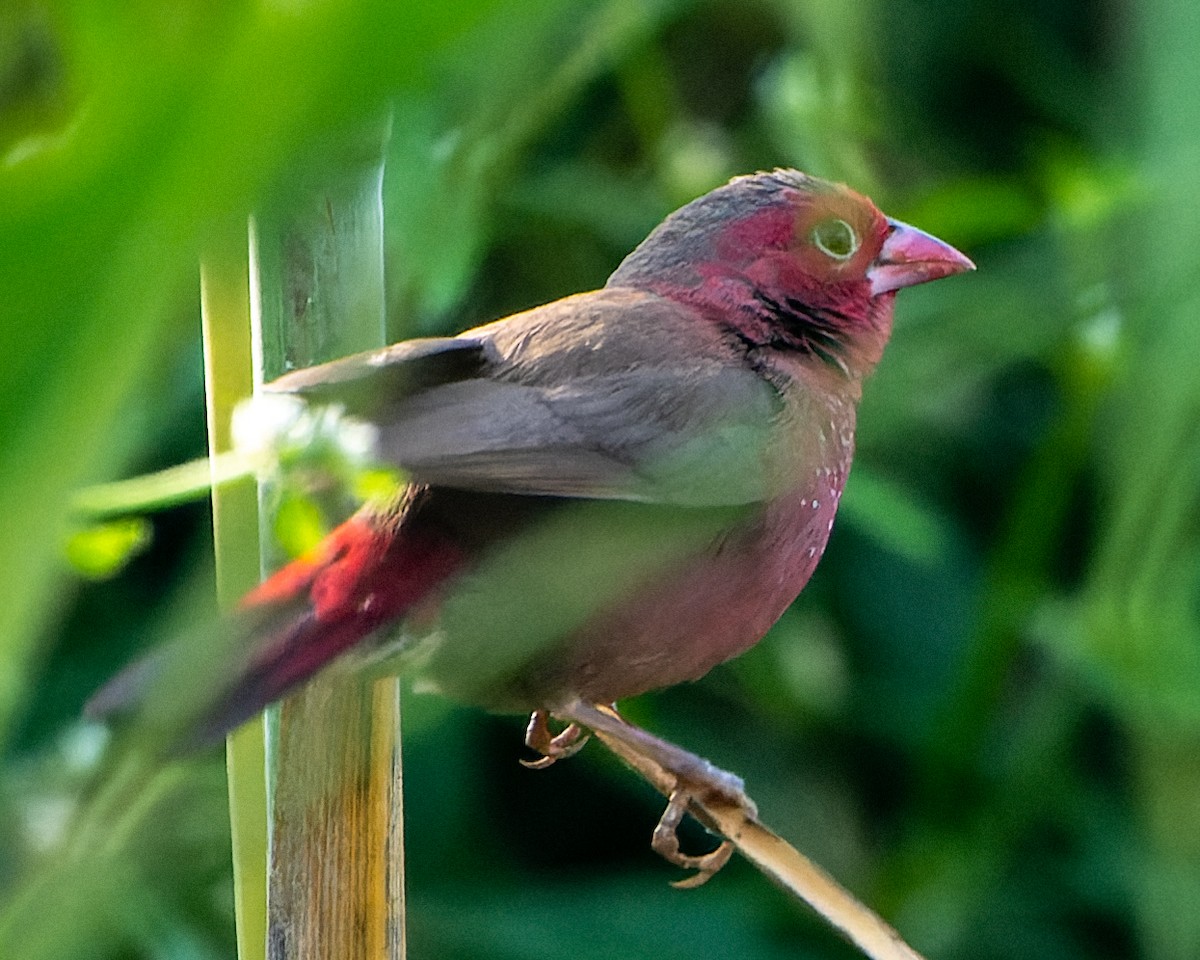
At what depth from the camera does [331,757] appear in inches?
50.5

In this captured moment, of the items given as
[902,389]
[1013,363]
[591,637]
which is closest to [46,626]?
[591,637]

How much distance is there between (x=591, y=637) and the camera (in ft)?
5.98

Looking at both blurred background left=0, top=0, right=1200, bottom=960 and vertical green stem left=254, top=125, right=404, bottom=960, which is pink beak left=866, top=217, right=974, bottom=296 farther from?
vertical green stem left=254, top=125, right=404, bottom=960

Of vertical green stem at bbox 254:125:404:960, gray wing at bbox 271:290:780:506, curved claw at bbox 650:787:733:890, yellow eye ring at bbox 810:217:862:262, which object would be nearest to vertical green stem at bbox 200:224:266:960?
vertical green stem at bbox 254:125:404:960

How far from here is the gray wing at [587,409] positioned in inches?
58.8

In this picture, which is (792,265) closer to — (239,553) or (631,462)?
(631,462)

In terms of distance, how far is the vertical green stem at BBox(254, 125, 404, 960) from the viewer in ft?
3.61

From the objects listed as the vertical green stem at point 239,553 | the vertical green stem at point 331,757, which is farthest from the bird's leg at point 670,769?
the vertical green stem at point 239,553

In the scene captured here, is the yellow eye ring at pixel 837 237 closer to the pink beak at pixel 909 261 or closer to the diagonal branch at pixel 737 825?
the pink beak at pixel 909 261

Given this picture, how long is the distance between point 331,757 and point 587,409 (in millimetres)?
604

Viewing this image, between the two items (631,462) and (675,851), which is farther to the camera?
(675,851)

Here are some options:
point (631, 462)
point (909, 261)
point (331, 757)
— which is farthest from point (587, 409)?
point (909, 261)

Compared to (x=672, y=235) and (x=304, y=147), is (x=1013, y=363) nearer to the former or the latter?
(x=672, y=235)

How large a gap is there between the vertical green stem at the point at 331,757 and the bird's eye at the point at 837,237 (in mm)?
1254
